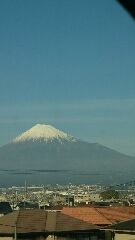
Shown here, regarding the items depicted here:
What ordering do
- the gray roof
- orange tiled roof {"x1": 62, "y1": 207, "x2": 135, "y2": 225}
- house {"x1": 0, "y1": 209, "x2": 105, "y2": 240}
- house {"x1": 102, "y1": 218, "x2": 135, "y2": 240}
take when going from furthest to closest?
orange tiled roof {"x1": 62, "y1": 207, "x2": 135, "y2": 225}
house {"x1": 0, "y1": 209, "x2": 105, "y2": 240}
the gray roof
house {"x1": 102, "y1": 218, "x2": 135, "y2": 240}

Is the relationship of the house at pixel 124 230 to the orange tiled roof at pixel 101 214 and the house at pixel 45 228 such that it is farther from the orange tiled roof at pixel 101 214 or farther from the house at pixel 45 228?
the orange tiled roof at pixel 101 214

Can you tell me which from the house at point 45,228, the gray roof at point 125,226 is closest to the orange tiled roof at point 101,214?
the house at point 45,228

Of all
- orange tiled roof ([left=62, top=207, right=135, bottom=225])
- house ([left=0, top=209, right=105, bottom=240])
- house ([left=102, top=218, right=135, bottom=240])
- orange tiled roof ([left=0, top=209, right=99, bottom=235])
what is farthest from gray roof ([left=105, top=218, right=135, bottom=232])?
orange tiled roof ([left=62, top=207, right=135, bottom=225])

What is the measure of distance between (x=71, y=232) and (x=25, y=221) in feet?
9.93

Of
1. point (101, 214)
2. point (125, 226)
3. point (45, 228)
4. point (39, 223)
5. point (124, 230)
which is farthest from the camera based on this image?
point (101, 214)

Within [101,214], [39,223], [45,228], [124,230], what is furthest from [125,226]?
[101,214]

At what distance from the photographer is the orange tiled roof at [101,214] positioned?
119 ft

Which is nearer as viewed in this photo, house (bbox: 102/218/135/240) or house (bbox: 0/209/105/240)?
house (bbox: 102/218/135/240)

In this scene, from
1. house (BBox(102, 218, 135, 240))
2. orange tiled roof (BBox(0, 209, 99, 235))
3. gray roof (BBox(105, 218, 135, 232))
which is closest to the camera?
house (BBox(102, 218, 135, 240))

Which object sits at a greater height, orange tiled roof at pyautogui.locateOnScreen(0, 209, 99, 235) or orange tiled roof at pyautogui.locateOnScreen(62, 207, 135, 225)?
orange tiled roof at pyautogui.locateOnScreen(62, 207, 135, 225)

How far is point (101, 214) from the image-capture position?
37312 mm

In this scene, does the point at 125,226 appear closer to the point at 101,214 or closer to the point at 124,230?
the point at 124,230

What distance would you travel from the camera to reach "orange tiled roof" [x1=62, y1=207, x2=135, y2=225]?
119 feet

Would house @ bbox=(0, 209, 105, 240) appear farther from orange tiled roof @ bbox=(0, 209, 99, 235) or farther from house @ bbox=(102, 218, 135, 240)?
house @ bbox=(102, 218, 135, 240)
